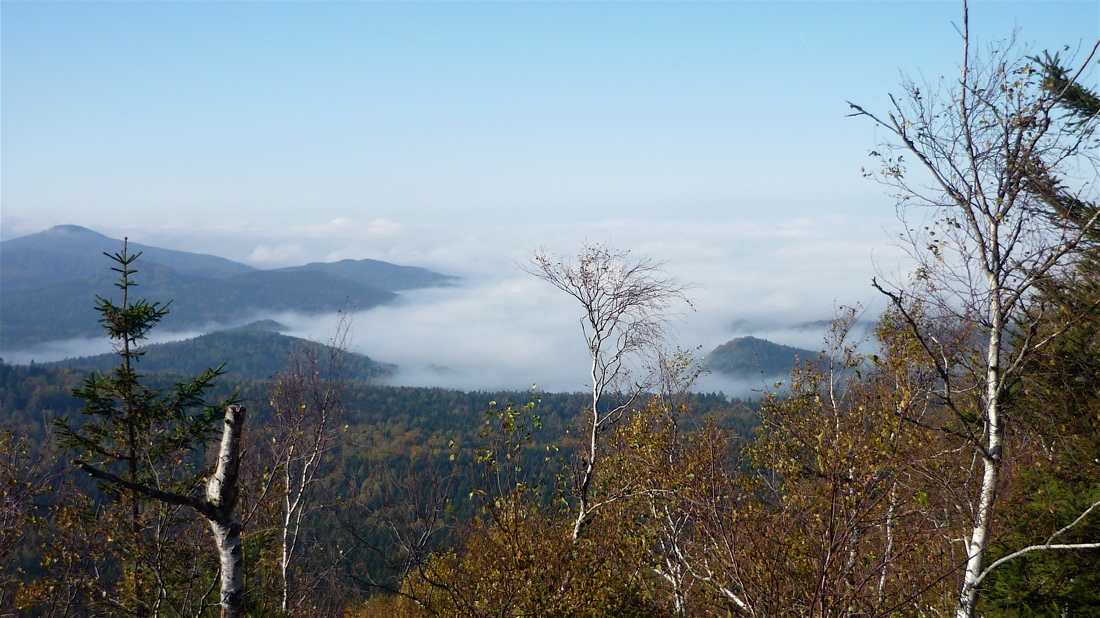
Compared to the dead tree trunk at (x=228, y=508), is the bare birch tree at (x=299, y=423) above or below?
below

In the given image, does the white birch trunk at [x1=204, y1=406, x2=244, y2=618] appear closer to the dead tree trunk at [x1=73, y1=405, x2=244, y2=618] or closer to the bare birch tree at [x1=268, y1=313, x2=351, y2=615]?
the dead tree trunk at [x1=73, y1=405, x2=244, y2=618]

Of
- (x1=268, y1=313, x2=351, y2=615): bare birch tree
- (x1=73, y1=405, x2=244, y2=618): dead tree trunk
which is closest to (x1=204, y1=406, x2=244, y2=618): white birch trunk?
(x1=73, y1=405, x2=244, y2=618): dead tree trunk

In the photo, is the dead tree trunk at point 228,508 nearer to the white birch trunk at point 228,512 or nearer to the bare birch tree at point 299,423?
the white birch trunk at point 228,512

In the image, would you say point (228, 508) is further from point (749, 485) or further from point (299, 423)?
point (299, 423)

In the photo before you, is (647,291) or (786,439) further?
(786,439)

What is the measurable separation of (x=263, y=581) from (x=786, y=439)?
12.3m

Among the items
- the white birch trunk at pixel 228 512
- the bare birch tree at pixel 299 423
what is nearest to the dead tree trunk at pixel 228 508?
the white birch trunk at pixel 228 512

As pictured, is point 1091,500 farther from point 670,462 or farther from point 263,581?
point 263,581

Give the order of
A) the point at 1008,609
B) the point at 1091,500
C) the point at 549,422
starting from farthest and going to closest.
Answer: the point at 549,422 < the point at 1008,609 < the point at 1091,500

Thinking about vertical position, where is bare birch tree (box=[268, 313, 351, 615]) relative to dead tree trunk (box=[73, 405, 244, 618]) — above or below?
below

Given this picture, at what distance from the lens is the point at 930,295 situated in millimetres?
9305

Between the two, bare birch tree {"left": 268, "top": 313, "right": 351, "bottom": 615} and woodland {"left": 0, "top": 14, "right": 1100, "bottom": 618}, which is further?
bare birch tree {"left": 268, "top": 313, "right": 351, "bottom": 615}

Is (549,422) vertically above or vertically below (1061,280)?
below

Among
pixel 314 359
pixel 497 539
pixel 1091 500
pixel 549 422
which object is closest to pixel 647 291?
pixel 497 539
